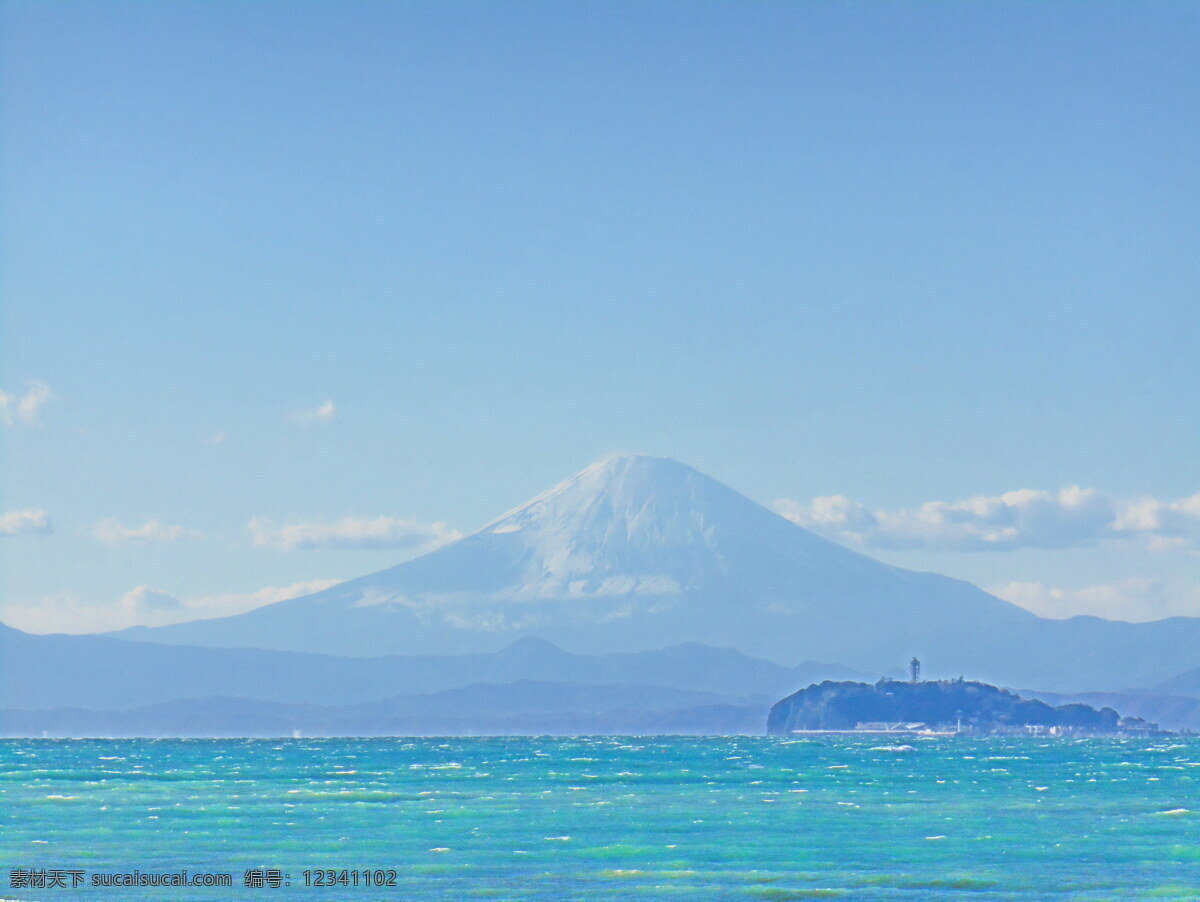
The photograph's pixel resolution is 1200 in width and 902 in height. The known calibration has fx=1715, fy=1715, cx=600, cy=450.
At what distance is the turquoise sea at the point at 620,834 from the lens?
46.5 meters

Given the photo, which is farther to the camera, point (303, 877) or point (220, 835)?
point (220, 835)

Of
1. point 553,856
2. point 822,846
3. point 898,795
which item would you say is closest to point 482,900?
point 553,856

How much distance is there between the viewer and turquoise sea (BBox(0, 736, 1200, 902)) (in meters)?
46.5

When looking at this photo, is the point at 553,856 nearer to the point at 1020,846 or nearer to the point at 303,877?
the point at 303,877

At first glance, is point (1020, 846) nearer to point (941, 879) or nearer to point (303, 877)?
point (941, 879)

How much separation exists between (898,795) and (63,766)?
2763 inches

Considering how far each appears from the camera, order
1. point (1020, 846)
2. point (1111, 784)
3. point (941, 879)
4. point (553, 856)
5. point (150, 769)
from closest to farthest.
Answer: point (941, 879) → point (553, 856) → point (1020, 846) → point (1111, 784) → point (150, 769)

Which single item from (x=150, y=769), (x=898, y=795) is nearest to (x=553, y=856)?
(x=898, y=795)

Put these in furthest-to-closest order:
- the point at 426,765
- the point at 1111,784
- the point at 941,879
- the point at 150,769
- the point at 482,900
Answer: the point at 426,765 < the point at 150,769 < the point at 1111,784 < the point at 941,879 < the point at 482,900

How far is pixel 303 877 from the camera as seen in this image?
4803 centimetres

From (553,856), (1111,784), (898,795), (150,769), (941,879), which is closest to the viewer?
(941,879)

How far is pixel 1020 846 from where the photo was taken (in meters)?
56.9

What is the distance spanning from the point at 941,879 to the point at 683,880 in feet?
23.6

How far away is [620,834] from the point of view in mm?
60812
